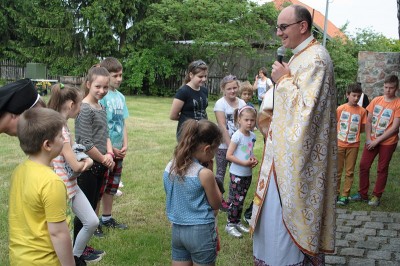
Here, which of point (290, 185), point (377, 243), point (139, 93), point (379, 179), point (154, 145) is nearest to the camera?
point (290, 185)

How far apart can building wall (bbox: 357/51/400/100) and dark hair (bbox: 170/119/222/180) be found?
11.3 meters

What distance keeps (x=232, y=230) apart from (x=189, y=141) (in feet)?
7.43

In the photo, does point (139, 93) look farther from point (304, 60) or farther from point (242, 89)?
point (304, 60)

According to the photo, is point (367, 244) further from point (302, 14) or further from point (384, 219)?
point (302, 14)

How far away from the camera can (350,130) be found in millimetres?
6699

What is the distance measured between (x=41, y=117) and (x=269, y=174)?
4.99ft

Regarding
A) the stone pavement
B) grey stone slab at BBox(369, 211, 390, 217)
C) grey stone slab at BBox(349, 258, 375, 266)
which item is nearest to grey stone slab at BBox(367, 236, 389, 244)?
the stone pavement

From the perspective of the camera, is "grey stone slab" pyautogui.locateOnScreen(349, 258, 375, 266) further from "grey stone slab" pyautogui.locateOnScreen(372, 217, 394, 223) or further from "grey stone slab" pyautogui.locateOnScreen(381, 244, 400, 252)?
"grey stone slab" pyautogui.locateOnScreen(372, 217, 394, 223)

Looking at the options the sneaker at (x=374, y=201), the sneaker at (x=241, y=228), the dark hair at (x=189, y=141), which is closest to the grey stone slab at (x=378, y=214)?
the sneaker at (x=374, y=201)

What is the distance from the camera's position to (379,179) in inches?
266

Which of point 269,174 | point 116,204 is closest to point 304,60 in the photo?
point 269,174

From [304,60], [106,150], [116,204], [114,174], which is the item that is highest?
[304,60]

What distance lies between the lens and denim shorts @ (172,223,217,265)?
10.6 feet

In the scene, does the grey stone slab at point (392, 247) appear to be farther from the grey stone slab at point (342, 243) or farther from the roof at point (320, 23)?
the roof at point (320, 23)
